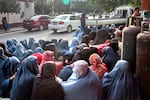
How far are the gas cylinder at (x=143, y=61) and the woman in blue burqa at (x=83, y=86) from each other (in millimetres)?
704

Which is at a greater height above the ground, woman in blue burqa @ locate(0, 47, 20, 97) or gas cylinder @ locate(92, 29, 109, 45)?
gas cylinder @ locate(92, 29, 109, 45)

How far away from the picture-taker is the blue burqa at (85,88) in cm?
542

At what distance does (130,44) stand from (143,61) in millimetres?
416

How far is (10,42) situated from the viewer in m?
10.9

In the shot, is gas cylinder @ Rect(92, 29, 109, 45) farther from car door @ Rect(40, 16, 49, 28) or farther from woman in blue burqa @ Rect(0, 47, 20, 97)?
car door @ Rect(40, 16, 49, 28)

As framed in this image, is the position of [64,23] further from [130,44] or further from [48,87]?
[48,87]

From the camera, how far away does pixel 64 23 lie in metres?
26.0

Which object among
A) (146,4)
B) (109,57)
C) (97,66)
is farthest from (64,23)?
(146,4)

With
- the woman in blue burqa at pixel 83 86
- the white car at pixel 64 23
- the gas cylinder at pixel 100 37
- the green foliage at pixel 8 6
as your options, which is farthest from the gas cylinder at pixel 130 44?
the green foliage at pixel 8 6

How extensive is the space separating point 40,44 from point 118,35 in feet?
8.82

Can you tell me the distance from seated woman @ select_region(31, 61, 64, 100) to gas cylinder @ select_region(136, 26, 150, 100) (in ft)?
4.37

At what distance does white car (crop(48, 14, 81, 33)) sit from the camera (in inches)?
1018

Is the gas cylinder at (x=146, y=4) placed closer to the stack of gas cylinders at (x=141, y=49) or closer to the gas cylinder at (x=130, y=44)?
the stack of gas cylinders at (x=141, y=49)

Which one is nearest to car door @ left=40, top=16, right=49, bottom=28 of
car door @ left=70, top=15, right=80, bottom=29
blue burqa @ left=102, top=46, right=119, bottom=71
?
car door @ left=70, top=15, right=80, bottom=29
